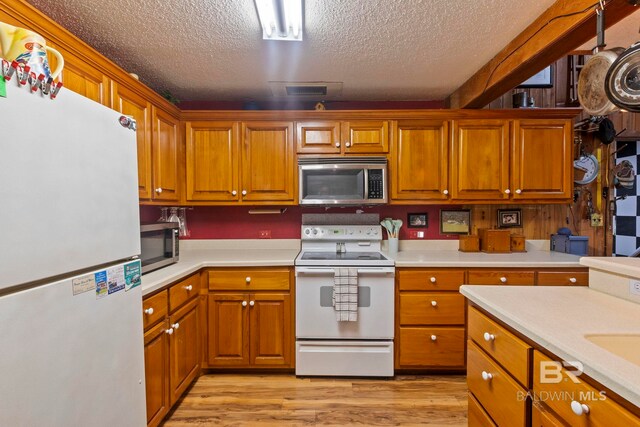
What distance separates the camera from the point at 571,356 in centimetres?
74

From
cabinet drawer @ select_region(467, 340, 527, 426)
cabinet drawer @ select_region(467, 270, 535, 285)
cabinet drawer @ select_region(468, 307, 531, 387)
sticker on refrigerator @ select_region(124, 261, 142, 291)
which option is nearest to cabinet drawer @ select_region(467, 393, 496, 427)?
cabinet drawer @ select_region(467, 340, 527, 426)

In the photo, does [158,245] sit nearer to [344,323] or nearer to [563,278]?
[344,323]

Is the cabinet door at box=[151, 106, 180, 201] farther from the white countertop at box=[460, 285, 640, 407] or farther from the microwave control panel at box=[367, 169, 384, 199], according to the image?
the white countertop at box=[460, 285, 640, 407]

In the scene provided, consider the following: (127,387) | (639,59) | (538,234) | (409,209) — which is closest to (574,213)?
(538,234)

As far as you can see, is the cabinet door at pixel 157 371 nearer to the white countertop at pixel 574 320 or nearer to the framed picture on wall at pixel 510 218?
the white countertop at pixel 574 320

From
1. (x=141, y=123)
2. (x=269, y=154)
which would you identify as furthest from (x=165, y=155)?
(x=269, y=154)

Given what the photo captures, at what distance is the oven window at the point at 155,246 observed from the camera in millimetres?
1754

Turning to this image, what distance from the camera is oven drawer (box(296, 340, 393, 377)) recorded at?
2127mm

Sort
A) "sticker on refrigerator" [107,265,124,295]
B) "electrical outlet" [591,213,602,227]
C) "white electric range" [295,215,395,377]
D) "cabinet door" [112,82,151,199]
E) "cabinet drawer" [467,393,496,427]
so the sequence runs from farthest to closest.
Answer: "electrical outlet" [591,213,602,227], "white electric range" [295,215,395,377], "cabinet door" [112,82,151,199], "cabinet drawer" [467,393,496,427], "sticker on refrigerator" [107,265,124,295]

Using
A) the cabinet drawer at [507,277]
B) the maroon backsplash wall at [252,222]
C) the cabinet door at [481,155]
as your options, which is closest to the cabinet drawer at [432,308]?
the cabinet drawer at [507,277]

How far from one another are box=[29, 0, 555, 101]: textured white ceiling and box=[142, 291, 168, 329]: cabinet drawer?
1505mm

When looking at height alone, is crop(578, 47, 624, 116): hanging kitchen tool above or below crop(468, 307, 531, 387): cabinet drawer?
above

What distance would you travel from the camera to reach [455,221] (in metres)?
2.73

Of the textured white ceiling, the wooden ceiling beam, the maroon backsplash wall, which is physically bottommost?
the maroon backsplash wall
